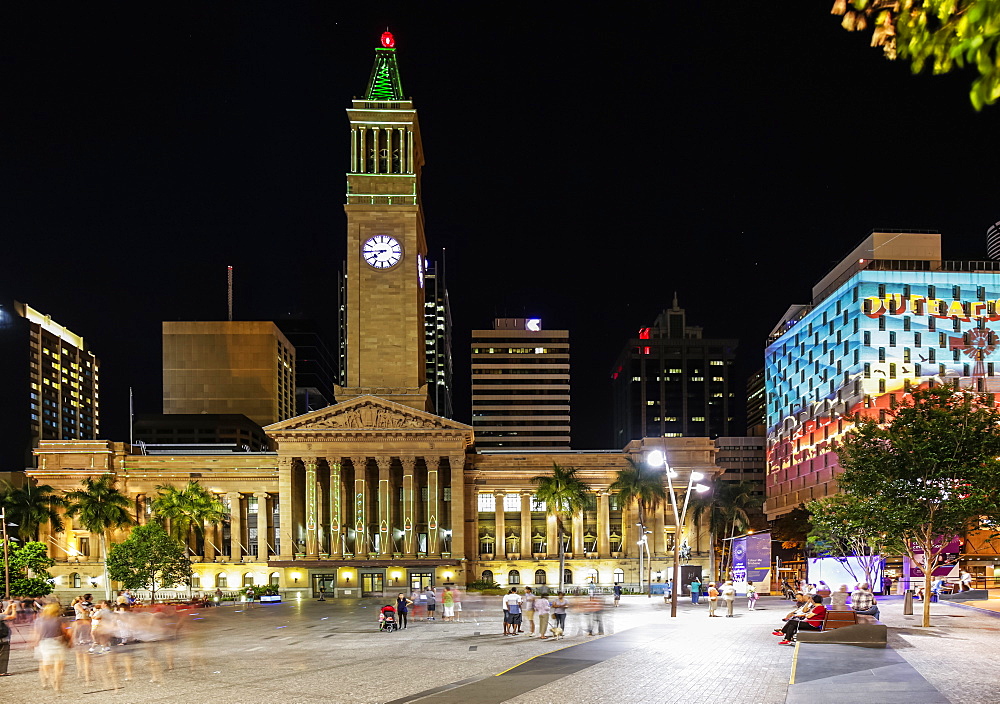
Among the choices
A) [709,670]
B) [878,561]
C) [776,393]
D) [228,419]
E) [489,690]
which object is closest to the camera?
[489,690]

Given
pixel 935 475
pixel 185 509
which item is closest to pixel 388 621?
pixel 935 475

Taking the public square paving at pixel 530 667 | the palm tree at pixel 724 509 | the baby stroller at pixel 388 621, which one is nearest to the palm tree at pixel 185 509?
the palm tree at pixel 724 509

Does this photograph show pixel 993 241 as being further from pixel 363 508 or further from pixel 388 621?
pixel 388 621

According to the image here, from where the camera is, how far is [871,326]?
133 meters

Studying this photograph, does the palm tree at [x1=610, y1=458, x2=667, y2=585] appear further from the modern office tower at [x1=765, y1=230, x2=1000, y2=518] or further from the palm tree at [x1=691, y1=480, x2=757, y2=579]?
the modern office tower at [x1=765, y1=230, x2=1000, y2=518]

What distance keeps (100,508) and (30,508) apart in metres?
6.94

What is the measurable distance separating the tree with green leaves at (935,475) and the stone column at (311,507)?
254ft

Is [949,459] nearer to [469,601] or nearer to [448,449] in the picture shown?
[469,601]

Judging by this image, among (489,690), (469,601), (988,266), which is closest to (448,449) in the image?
(469,601)

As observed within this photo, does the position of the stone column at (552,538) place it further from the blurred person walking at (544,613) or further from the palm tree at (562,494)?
the blurred person walking at (544,613)

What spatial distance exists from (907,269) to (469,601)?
8675 centimetres

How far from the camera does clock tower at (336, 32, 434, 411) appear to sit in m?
119

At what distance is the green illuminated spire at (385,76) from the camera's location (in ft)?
406

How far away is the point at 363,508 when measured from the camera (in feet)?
369
